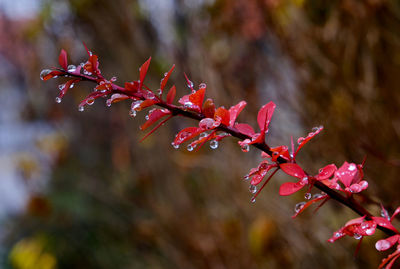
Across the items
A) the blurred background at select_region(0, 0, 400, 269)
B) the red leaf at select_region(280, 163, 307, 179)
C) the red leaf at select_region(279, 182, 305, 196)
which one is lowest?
the blurred background at select_region(0, 0, 400, 269)

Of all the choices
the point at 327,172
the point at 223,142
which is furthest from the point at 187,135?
the point at 223,142

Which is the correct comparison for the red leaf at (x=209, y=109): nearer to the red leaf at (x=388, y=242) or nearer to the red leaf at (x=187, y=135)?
the red leaf at (x=187, y=135)

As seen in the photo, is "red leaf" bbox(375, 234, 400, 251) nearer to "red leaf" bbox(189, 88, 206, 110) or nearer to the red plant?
the red plant

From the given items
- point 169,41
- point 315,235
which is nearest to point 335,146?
point 315,235

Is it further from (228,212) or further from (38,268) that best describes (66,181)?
(228,212)

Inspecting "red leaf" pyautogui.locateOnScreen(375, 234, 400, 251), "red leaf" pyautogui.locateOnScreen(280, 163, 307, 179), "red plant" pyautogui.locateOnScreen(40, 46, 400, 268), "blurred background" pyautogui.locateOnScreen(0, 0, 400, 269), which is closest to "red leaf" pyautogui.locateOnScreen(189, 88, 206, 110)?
"red plant" pyautogui.locateOnScreen(40, 46, 400, 268)

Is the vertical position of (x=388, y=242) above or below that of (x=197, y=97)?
below

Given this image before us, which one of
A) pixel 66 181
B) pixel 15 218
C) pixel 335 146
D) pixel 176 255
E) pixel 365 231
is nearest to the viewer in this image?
pixel 365 231

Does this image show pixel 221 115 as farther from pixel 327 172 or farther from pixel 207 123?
pixel 327 172
